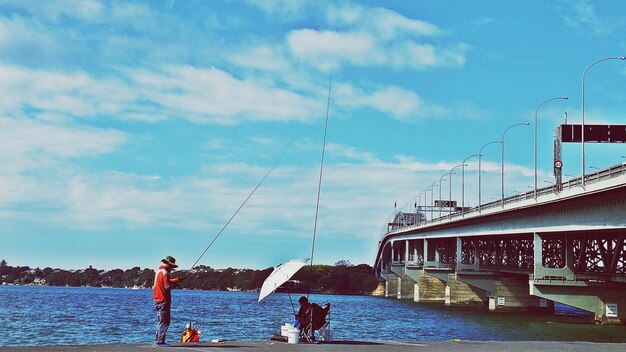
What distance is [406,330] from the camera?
57.2 meters

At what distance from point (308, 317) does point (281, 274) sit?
142 centimetres

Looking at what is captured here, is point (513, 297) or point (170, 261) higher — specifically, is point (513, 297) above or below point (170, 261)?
above

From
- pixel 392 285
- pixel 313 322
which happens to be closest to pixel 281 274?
pixel 313 322

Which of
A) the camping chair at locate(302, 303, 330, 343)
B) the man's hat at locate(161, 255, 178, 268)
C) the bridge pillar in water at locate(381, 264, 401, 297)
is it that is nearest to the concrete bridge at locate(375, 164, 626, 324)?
the camping chair at locate(302, 303, 330, 343)

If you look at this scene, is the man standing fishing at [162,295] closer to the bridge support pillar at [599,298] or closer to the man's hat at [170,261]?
the man's hat at [170,261]

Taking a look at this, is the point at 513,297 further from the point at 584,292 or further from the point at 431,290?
the point at 431,290

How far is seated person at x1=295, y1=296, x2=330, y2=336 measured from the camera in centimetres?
2330

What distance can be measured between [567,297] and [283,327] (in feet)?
Result: 134

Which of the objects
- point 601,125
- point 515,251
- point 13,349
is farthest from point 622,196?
point 515,251

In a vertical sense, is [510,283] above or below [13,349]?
above

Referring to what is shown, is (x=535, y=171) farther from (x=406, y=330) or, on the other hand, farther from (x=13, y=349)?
(x=13, y=349)

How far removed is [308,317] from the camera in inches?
919

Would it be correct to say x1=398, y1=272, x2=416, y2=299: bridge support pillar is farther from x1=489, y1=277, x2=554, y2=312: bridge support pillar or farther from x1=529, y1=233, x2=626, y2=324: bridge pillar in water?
x1=529, y1=233, x2=626, y2=324: bridge pillar in water

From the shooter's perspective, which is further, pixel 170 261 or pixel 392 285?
pixel 392 285
